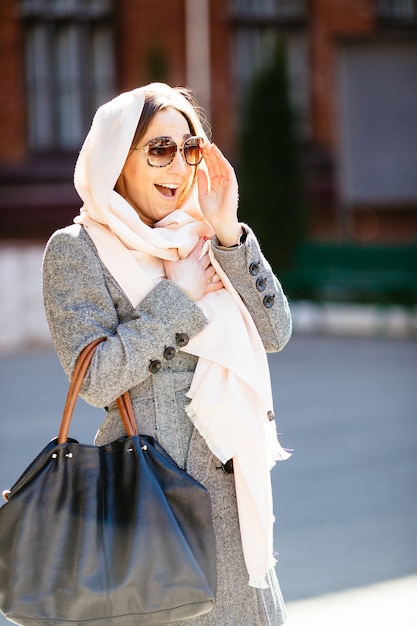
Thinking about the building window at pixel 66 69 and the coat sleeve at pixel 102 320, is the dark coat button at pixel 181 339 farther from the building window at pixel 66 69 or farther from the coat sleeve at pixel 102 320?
the building window at pixel 66 69

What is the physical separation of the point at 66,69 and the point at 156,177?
16.7m

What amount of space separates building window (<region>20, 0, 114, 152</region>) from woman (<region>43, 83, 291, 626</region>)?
53.1 feet

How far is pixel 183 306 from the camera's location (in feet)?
9.14

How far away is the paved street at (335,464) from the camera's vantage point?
4855mm

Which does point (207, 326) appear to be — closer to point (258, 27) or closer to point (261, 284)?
point (261, 284)

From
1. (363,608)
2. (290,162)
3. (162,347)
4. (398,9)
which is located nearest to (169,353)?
(162,347)

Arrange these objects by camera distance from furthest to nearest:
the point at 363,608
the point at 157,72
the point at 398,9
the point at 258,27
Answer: the point at 398,9, the point at 258,27, the point at 157,72, the point at 363,608

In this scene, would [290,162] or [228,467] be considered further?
[290,162]

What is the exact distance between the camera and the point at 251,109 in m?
16.6

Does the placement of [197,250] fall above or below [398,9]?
below

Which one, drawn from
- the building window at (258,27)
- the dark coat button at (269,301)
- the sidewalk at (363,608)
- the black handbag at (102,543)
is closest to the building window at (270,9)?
the building window at (258,27)

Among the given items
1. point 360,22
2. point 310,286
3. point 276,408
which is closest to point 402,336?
point 310,286

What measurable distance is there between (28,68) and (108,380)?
Answer: 1682cm

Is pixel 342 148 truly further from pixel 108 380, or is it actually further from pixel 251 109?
pixel 108 380
